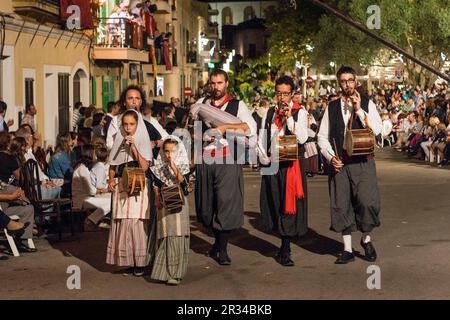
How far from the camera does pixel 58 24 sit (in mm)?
22750

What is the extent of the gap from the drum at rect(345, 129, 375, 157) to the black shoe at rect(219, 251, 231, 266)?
5.33 feet

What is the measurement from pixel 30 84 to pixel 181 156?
12.1m

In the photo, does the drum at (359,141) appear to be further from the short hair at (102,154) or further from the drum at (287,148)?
the short hair at (102,154)

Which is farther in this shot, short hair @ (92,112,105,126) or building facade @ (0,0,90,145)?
building facade @ (0,0,90,145)

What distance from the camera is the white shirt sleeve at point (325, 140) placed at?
10.1 metres

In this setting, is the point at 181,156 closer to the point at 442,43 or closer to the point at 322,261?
the point at 322,261

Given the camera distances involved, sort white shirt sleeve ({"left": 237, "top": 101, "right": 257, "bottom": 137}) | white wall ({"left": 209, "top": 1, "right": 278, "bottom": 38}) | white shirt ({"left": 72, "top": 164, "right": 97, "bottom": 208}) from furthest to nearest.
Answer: white wall ({"left": 209, "top": 1, "right": 278, "bottom": 38}) < white shirt ({"left": 72, "top": 164, "right": 97, "bottom": 208}) < white shirt sleeve ({"left": 237, "top": 101, "right": 257, "bottom": 137})

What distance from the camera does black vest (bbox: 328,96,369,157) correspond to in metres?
10.1

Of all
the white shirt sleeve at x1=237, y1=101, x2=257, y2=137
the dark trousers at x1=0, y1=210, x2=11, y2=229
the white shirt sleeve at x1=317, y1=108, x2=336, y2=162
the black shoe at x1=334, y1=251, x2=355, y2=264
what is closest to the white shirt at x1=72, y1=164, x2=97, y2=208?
the dark trousers at x1=0, y1=210, x2=11, y2=229

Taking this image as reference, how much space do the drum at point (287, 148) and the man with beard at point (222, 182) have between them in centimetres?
32

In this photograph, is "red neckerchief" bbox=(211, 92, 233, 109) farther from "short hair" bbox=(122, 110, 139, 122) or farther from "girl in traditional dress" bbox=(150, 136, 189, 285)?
"short hair" bbox=(122, 110, 139, 122)

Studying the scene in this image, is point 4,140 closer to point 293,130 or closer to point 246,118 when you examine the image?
point 246,118

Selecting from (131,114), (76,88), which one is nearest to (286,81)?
(131,114)

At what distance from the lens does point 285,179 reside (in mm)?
10078
